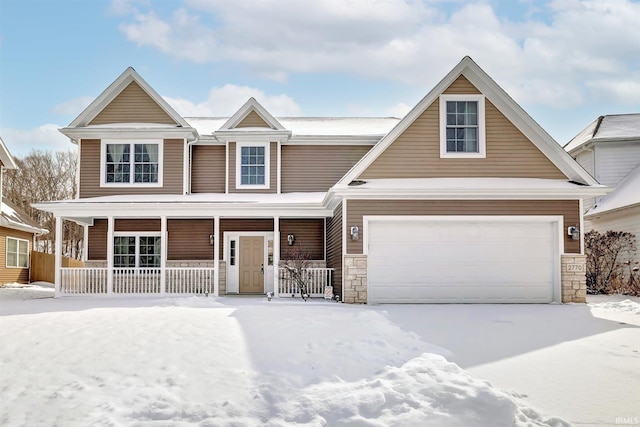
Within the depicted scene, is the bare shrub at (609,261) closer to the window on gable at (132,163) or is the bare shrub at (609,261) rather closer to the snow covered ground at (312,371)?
the snow covered ground at (312,371)

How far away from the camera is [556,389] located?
6039 mm

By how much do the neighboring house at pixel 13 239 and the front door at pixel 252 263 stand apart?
9.46 metres

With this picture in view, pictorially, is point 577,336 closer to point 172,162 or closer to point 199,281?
point 199,281

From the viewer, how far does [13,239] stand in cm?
2316

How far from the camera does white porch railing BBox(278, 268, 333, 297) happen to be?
1662cm

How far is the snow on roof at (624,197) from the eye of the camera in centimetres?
1856

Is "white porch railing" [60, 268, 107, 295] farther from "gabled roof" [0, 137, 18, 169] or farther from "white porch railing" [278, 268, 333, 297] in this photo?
"gabled roof" [0, 137, 18, 169]

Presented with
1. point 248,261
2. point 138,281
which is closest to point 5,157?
point 138,281

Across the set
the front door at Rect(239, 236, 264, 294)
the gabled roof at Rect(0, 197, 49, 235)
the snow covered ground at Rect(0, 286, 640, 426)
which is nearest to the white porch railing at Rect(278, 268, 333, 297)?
the front door at Rect(239, 236, 264, 294)

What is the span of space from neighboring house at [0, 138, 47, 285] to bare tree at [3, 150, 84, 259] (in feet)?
43.9

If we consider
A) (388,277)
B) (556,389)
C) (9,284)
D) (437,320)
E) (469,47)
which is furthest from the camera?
(9,284)

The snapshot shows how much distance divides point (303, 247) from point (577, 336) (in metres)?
10.4

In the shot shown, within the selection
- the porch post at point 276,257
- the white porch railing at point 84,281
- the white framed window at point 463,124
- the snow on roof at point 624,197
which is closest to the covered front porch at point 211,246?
the white porch railing at point 84,281

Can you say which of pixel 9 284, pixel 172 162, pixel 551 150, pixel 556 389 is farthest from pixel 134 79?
pixel 556 389
